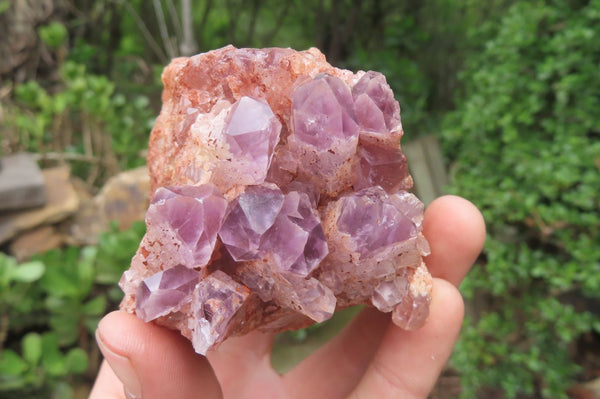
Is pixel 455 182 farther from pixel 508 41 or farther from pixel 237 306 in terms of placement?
pixel 237 306

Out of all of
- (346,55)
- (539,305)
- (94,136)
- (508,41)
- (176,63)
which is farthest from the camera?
(346,55)

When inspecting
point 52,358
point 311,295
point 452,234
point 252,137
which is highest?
point 252,137

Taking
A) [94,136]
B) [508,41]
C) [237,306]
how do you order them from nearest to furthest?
[237,306] → [508,41] → [94,136]

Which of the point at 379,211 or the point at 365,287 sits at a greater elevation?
the point at 379,211

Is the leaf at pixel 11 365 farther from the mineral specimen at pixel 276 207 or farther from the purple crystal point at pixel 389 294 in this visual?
the purple crystal point at pixel 389 294

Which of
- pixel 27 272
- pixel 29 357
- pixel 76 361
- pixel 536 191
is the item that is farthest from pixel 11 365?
pixel 536 191

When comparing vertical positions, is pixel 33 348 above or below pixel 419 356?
below

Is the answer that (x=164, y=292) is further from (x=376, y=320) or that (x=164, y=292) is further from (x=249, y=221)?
(x=376, y=320)

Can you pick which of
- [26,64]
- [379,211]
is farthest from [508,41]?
[26,64]

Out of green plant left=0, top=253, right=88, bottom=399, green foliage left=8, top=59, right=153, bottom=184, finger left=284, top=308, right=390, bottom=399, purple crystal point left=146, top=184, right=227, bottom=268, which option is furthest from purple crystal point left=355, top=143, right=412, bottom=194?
green foliage left=8, top=59, right=153, bottom=184
